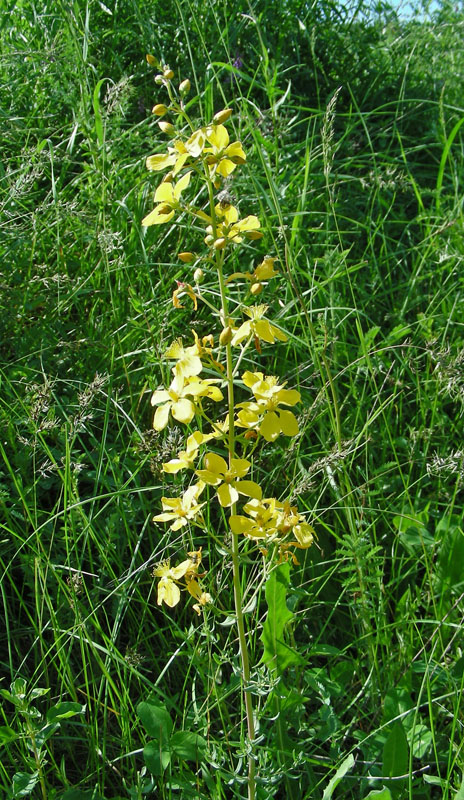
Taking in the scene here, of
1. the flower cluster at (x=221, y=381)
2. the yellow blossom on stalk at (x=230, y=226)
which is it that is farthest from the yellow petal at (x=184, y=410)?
the yellow blossom on stalk at (x=230, y=226)

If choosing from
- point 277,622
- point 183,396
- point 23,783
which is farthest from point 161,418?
point 23,783

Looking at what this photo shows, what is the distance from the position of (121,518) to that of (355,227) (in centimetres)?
156

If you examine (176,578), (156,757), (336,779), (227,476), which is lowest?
(156,757)

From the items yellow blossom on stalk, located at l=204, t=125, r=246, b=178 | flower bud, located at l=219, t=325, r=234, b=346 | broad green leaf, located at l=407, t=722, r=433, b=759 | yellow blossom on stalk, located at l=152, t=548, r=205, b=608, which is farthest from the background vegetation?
yellow blossom on stalk, located at l=204, t=125, r=246, b=178

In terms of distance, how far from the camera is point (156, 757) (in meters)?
1.67

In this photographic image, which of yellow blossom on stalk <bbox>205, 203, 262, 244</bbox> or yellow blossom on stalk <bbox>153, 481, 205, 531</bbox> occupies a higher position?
yellow blossom on stalk <bbox>205, 203, 262, 244</bbox>

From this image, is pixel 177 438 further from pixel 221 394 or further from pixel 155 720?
pixel 155 720

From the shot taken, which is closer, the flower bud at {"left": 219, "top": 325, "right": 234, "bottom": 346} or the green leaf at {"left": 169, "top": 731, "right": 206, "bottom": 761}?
the flower bud at {"left": 219, "top": 325, "right": 234, "bottom": 346}

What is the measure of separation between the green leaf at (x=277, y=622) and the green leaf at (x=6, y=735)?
1.77ft

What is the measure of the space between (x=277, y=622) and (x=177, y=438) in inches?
18.7

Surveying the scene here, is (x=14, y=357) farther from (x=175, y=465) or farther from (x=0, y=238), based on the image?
(x=175, y=465)

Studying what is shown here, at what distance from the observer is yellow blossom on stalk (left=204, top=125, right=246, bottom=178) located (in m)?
1.37

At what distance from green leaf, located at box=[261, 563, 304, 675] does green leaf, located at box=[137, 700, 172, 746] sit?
25 cm

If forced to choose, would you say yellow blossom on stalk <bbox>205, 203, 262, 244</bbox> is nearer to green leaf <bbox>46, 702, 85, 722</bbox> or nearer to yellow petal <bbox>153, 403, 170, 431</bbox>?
yellow petal <bbox>153, 403, 170, 431</bbox>
